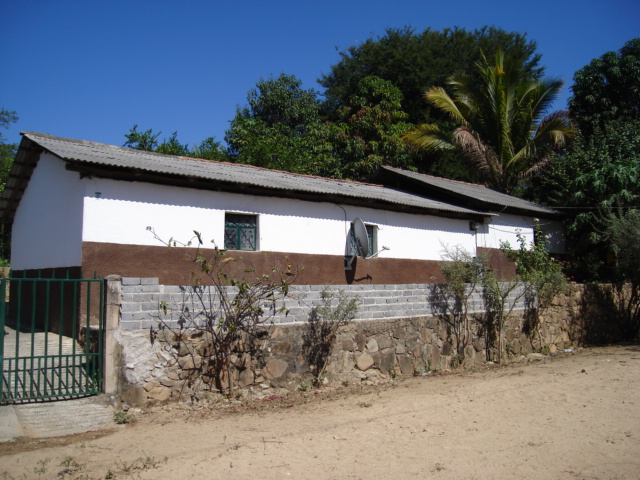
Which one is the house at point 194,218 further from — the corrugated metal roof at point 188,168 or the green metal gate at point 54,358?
the green metal gate at point 54,358

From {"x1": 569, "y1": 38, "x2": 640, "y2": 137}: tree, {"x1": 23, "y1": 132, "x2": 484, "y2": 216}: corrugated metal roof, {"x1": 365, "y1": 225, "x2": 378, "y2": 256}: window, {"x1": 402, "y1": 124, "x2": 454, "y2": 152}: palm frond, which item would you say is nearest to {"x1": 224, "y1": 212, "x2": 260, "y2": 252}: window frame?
{"x1": 23, "y1": 132, "x2": 484, "y2": 216}: corrugated metal roof

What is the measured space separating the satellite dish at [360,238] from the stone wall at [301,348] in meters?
2.71

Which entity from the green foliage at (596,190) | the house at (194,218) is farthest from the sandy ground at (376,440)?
the green foliage at (596,190)

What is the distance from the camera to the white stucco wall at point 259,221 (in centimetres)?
996

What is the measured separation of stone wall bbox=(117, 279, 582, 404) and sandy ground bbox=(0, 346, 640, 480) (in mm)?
364

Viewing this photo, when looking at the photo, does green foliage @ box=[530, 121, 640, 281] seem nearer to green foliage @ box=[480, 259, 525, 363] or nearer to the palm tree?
the palm tree

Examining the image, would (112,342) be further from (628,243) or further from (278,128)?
(278,128)

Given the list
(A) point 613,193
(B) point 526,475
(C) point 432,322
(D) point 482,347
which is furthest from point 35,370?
(A) point 613,193

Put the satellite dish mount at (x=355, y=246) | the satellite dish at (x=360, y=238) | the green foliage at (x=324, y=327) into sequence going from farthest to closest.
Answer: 1. the satellite dish mount at (x=355, y=246)
2. the satellite dish at (x=360, y=238)
3. the green foliage at (x=324, y=327)

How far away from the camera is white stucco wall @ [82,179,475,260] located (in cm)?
996

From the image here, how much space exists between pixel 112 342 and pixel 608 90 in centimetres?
2417

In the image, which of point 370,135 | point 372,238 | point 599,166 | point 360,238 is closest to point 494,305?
point 360,238

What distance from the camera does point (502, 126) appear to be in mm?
22016

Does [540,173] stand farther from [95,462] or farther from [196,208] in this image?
[95,462]
